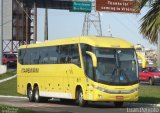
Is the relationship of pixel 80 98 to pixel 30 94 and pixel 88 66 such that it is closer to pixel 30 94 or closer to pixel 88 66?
pixel 88 66

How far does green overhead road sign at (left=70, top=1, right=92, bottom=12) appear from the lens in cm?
6369

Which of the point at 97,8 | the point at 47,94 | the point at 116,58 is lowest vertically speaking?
the point at 47,94

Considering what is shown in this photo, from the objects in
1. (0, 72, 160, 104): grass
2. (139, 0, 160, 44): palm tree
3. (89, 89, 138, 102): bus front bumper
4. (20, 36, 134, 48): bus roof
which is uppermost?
(139, 0, 160, 44): palm tree

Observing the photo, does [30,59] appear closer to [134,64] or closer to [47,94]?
[47,94]

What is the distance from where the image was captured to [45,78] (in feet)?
98.8

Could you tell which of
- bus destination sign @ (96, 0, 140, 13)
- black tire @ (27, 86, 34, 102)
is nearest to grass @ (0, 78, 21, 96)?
black tire @ (27, 86, 34, 102)

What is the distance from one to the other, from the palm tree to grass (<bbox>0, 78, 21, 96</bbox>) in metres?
17.2

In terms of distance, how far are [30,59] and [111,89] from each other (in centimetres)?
849

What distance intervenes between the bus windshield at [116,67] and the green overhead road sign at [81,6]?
38276 mm

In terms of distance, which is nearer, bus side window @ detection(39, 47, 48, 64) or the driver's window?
the driver's window

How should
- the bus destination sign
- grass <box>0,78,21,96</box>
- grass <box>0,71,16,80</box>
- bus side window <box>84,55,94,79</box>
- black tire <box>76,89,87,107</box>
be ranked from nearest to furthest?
1. bus side window <box>84,55,94,79</box>
2. black tire <box>76,89,87,107</box>
3. grass <box>0,78,21,96</box>
4. grass <box>0,71,16,80</box>
5. the bus destination sign

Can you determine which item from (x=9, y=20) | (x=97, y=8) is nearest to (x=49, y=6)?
(x=97, y=8)

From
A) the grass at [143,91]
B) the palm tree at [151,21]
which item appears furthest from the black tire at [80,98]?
the palm tree at [151,21]

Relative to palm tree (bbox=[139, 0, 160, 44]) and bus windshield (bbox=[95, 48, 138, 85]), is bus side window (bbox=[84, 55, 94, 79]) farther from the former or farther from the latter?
palm tree (bbox=[139, 0, 160, 44])
